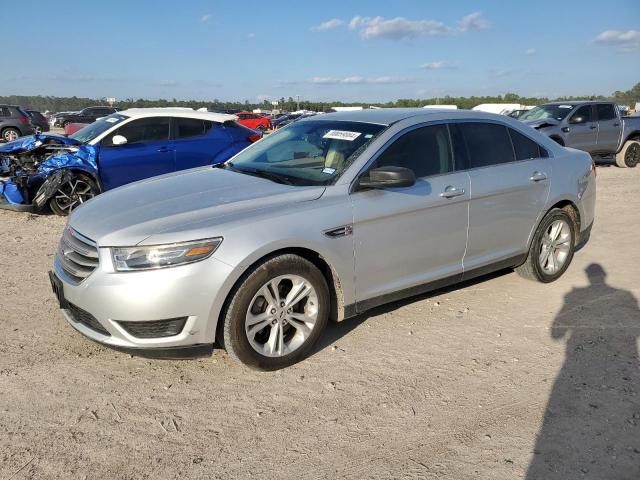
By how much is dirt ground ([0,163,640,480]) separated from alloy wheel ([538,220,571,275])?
556 millimetres

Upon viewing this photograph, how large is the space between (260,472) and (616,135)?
15.2m

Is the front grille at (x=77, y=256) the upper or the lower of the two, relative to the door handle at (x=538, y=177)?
lower

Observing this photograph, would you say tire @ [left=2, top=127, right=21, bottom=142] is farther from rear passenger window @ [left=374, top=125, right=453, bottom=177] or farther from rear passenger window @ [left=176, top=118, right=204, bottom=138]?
rear passenger window @ [left=374, top=125, right=453, bottom=177]

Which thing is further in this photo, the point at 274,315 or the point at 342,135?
the point at 342,135

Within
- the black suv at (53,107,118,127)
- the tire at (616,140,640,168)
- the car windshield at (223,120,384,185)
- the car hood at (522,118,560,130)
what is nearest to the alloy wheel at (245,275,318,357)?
the car windshield at (223,120,384,185)

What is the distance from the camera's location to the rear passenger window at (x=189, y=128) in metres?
8.63

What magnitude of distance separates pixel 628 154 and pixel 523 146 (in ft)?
40.2

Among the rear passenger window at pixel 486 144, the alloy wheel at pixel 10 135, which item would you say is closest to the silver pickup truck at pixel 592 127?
the rear passenger window at pixel 486 144

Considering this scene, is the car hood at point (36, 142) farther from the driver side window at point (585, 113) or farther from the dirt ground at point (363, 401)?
the driver side window at point (585, 113)

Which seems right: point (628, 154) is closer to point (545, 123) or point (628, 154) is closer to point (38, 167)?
point (545, 123)

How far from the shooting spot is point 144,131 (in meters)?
8.38

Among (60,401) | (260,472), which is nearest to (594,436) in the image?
(260,472)

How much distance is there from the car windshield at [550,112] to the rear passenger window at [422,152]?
1129 cm

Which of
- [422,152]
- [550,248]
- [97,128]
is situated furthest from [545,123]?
[422,152]
